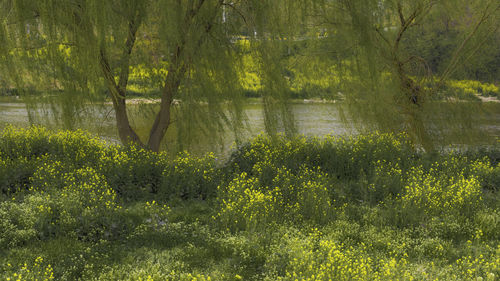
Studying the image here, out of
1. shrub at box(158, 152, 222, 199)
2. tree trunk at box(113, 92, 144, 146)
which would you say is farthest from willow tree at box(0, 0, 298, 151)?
tree trunk at box(113, 92, 144, 146)

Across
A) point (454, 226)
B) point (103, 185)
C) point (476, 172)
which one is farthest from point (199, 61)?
point (476, 172)

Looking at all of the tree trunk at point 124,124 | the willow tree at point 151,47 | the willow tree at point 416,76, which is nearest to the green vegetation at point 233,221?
the tree trunk at point 124,124

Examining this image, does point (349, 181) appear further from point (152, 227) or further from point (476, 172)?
point (152, 227)

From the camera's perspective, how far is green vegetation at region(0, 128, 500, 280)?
12.5 feet

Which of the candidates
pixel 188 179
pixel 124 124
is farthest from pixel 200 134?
pixel 124 124

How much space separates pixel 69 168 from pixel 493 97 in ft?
43.7

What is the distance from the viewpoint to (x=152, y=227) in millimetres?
4844

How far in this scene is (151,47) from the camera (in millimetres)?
6449

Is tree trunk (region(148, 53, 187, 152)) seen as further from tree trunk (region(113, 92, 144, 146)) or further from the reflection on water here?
tree trunk (region(113, 92, 144, 146))

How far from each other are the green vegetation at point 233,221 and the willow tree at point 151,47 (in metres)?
1.14

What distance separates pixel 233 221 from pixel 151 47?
3168mm

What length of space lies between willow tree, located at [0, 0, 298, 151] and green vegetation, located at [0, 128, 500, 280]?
114cm

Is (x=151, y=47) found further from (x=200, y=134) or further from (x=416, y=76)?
(x=416, y=76)

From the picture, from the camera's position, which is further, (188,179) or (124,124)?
(124,124)
